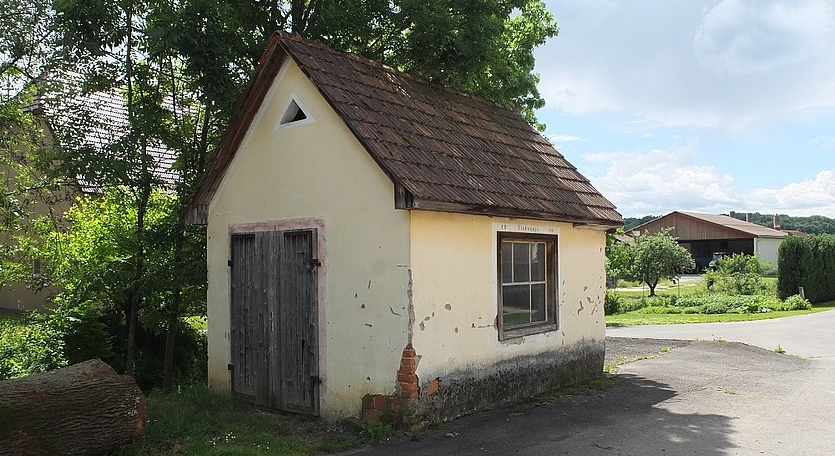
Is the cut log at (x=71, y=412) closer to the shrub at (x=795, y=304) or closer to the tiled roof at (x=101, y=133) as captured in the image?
the tiled roof at (x=101, y=133)

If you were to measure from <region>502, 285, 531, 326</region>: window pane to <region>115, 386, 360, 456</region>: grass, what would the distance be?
8.60 ft

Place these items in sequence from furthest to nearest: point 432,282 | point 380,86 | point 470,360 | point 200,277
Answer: point 200,277, point 380,86, point 470,360, point 432,282

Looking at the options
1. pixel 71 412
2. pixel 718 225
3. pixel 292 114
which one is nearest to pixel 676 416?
pixel 292 114

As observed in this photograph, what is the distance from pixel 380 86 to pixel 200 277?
3.83 metres

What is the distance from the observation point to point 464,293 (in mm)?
8266

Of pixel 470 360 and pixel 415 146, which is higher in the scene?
pixel 415 146

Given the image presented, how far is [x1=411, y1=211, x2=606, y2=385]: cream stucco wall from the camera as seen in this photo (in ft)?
25.1

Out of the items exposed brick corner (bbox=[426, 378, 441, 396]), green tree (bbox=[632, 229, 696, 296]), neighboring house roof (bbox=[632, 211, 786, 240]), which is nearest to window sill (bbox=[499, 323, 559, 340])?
exposed brick corner (bbox=[426, 378, 441, 396])

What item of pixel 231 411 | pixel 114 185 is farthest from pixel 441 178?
pixel 114 185

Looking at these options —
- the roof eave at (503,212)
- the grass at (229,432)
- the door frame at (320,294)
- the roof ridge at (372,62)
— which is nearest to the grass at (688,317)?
the roof eave at (503,212)

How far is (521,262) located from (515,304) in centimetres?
57

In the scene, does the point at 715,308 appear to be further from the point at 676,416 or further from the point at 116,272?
the point at 116,272

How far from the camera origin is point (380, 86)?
938 cm

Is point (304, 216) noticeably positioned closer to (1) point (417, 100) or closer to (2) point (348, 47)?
(1) point (417, 100)
